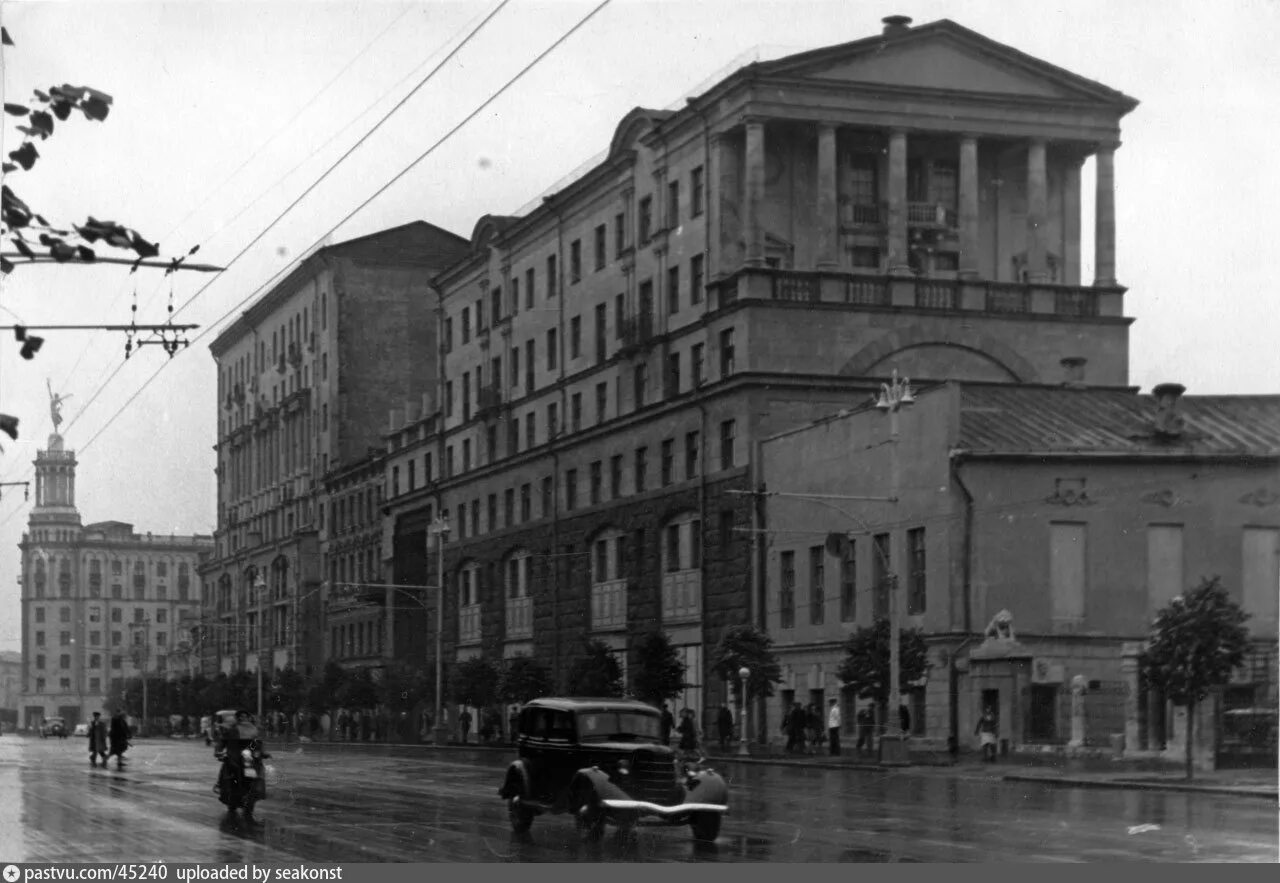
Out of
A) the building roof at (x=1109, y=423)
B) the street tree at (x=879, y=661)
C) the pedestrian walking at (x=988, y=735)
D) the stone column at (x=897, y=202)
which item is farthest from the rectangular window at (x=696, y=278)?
the pedestrian walking at (x=988, y=735)

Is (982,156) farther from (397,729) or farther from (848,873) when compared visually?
(848,873)

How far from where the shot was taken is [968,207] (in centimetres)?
6581

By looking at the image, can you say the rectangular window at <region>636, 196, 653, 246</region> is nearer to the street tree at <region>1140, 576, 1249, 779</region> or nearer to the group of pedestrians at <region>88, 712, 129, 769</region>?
the group of pedestrians at <region>88, 712, 129, 769</region>

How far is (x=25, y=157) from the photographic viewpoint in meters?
12.5

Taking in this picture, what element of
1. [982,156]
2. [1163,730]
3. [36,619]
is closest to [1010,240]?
[982,156]

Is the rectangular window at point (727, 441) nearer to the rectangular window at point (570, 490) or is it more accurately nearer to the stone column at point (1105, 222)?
the stone column at point (1105, 222)

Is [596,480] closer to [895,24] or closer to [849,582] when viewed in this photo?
[849,582]

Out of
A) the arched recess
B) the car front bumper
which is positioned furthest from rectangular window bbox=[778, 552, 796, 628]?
the car front bumper

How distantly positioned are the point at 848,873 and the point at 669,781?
5594 millimetres

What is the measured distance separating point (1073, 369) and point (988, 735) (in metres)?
19.1

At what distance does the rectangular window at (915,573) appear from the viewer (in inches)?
2218

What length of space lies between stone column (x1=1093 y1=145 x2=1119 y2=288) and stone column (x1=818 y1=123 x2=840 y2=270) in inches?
346

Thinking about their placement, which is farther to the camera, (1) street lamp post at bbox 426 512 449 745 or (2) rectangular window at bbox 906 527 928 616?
(1) street lamp post at bbox 426 512 449 745

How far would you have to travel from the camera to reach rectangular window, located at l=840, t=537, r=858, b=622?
2351 inches
